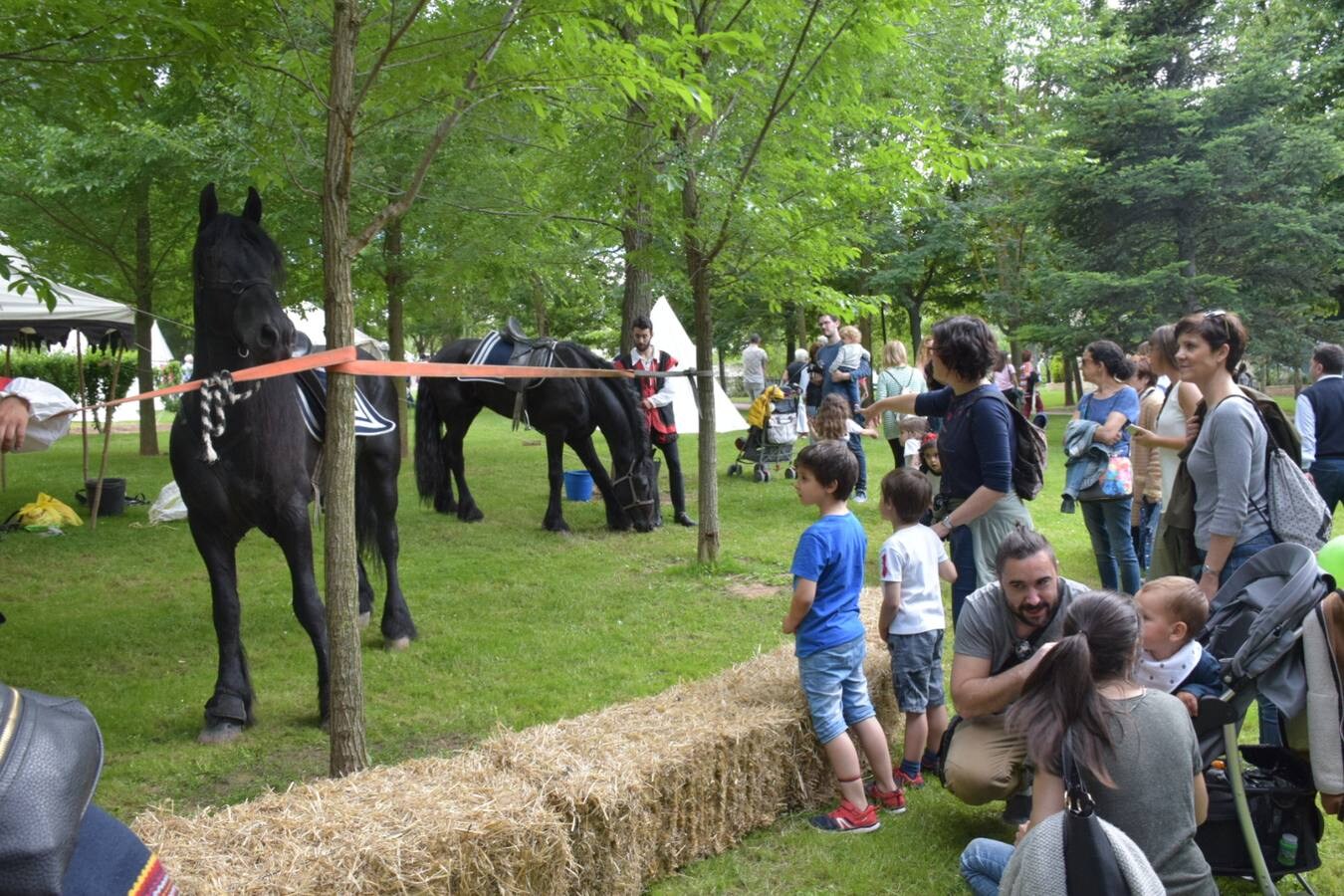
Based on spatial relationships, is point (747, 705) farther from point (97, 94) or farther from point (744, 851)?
point (97, 94)

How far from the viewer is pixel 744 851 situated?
3.92 meters

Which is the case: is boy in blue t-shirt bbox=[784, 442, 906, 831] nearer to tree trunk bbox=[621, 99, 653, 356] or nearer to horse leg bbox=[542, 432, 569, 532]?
tree trunk bbox=[621, 99, 653, 356]

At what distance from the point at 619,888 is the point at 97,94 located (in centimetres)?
510

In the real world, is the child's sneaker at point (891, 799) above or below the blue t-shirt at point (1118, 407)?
below

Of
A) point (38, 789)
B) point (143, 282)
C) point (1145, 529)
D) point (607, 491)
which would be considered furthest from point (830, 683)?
point (143, 282)

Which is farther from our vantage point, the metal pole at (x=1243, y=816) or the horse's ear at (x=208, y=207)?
the horse's ear at (x=208, y=207)

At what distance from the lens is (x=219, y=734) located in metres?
4.96

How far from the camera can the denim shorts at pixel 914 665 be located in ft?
13.9

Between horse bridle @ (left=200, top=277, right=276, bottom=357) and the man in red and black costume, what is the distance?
21.0 ft

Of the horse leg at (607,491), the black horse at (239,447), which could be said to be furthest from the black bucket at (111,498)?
the black horse at (239,447)

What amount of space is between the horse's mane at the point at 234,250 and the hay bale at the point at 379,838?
239 centimetres

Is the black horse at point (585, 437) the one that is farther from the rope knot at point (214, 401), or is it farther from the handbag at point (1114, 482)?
the rope knot at point (214, 401)

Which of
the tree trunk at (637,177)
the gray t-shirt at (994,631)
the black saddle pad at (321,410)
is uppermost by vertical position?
the tree trunk at (637,177)

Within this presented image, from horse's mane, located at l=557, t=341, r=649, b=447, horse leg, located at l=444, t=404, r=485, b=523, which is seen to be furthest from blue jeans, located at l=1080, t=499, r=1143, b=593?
horse leg, located at l=444, t=404, r=485, b=523
